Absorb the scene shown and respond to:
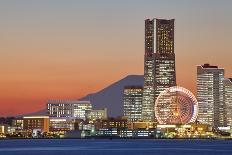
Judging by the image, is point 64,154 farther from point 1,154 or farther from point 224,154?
point 224,154

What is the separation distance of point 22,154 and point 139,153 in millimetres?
23766

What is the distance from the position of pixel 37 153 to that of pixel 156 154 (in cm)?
2428

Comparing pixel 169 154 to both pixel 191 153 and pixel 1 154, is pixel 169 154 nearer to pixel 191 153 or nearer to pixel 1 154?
pixel 191 153

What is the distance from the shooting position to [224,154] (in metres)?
156

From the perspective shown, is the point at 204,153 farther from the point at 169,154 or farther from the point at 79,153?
the point at 79,153

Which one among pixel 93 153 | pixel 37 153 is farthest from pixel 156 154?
pixel 37 153

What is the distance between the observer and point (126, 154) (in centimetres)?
15838

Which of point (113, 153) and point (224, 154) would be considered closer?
point (224, 154)

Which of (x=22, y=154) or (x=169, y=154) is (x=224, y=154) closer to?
(x=169, y=154)

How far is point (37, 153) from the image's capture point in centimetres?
16525

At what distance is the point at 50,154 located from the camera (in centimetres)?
15838

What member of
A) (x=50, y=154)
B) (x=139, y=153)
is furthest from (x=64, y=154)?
(x=139, y=153)

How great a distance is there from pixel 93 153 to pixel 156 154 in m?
12.8

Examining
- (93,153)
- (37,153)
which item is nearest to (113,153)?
(93,153)
